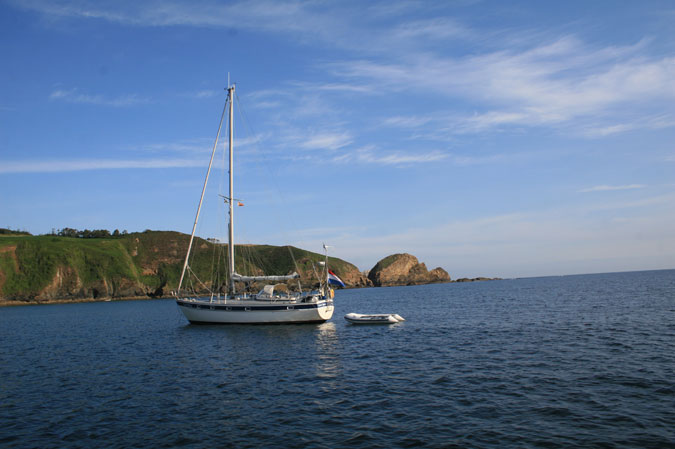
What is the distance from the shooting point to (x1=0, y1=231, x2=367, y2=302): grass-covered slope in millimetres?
129250

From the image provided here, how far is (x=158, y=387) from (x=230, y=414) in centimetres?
732

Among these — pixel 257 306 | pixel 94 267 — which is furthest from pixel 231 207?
pixel 94 267

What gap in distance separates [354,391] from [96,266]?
506ft

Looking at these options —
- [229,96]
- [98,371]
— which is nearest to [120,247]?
[229,96]

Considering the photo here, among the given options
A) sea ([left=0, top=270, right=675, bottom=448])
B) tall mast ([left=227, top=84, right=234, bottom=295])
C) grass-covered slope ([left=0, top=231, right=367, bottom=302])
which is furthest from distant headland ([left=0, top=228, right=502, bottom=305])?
sea ([left=0, top=270, right=675, bottom=448])

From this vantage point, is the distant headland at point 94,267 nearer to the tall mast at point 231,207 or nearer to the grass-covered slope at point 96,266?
the grass-covered slope at point 96,266

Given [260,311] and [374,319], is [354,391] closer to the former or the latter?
[260,311]

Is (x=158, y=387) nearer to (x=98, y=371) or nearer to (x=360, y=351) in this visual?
(x=98, y=371)

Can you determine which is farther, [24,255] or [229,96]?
[24,255]

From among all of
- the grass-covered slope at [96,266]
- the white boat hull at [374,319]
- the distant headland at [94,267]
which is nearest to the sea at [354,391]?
the white boat hull at [374,319]

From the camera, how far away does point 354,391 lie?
21.0m

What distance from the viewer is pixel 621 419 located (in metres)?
15.7

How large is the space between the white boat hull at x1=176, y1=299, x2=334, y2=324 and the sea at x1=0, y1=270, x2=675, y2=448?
779cm

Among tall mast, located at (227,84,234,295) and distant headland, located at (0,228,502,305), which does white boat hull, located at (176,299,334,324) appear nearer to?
tall mast, located at (227,84,234,295)
